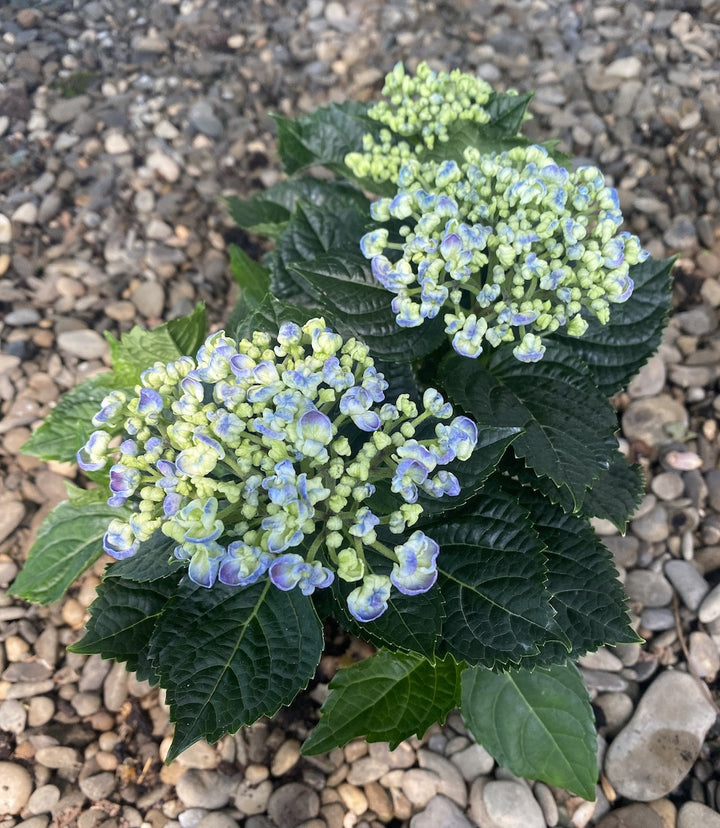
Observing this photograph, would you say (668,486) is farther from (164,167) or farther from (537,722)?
(164,167)

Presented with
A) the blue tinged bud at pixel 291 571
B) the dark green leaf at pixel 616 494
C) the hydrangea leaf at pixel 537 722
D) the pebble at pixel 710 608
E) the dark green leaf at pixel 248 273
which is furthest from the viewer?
the dark green leaf at pixel 248 273

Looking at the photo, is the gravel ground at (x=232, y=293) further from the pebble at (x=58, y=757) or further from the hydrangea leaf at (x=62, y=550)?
the hydrangea leaf at (x=62, y=550)

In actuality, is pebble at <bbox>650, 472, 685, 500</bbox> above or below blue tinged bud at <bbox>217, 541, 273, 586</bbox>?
below

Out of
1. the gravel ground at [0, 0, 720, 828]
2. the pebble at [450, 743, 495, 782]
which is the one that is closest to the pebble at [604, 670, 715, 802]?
the gravel ground at [0, 0, 720, 828]

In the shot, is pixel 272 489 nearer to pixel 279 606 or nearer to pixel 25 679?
pixel 279 606

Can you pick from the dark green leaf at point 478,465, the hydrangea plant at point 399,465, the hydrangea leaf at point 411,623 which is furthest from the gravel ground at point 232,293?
the dark green leaf at point 478,465

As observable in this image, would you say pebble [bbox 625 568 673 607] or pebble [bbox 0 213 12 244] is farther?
pebble [bbox 0 213 12 244]

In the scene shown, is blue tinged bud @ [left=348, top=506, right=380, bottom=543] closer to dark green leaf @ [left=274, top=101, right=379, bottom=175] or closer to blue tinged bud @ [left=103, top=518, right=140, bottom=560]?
blue tinged bud @ [left=103, top=518, right=140, bottom=560]

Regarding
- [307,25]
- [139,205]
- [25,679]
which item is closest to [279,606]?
[25,679]

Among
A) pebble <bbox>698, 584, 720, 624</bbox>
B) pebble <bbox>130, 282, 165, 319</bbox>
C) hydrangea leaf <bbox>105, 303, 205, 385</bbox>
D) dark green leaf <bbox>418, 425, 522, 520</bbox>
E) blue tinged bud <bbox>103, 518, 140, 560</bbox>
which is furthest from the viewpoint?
pebble <bbox>130, 282, 165, 319</bbox>
